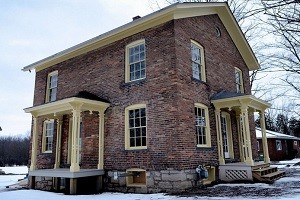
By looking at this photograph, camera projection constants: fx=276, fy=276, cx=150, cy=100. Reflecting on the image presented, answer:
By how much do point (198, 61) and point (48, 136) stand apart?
825 cm

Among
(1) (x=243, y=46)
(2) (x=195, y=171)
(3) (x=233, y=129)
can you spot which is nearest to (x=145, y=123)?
(2) (x=195, y=171)

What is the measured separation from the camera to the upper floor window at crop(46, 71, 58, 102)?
14344 millimetres

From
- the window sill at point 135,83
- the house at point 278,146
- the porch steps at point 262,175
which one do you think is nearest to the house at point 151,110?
the window sill at point 135,83

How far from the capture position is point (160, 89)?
990cm

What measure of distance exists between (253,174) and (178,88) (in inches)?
168

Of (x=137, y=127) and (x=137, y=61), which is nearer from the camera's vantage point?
(x=137, y=127)

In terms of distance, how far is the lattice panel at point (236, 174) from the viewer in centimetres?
1030

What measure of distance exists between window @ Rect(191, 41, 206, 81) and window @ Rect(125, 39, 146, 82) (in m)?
2.01

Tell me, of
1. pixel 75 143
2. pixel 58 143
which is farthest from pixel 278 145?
pixel 75 143

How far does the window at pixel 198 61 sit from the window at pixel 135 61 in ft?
6.59

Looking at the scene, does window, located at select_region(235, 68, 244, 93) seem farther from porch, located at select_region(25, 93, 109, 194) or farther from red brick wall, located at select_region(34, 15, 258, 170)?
porch, located at select_region(25, 93, 109, 194)

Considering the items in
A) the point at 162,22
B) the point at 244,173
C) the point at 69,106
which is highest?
the point at 162,22

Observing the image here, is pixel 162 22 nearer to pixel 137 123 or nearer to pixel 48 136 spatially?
pixel 137 123

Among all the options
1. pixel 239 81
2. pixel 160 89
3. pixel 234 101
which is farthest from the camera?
pixel 239 81
